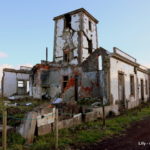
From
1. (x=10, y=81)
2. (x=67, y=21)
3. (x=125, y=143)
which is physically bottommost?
(x=125, y=143)

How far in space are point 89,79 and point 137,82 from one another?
654cm

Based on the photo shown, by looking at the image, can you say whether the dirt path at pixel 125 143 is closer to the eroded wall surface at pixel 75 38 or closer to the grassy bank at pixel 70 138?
the grassy bank at pixel 70 138

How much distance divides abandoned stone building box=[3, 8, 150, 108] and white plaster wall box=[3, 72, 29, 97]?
3.46 metres

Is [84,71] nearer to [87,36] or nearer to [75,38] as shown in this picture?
[75,38]

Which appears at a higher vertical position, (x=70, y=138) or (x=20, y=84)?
(x=20, y=84)

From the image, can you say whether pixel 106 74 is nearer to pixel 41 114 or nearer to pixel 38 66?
pixel 41 114

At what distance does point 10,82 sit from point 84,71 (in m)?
11.1

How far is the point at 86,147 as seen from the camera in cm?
448

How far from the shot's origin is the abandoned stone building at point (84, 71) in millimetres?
11586

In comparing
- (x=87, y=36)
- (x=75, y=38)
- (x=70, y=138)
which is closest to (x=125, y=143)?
(x=70, y=138)

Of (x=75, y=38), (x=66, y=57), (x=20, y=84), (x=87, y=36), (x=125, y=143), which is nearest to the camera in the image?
(x=125, y=143)

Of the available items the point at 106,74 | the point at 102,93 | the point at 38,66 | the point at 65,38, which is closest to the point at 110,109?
the point at 102,93

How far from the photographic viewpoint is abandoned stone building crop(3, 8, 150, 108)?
11586mm

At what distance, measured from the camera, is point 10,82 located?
19.0 metres
